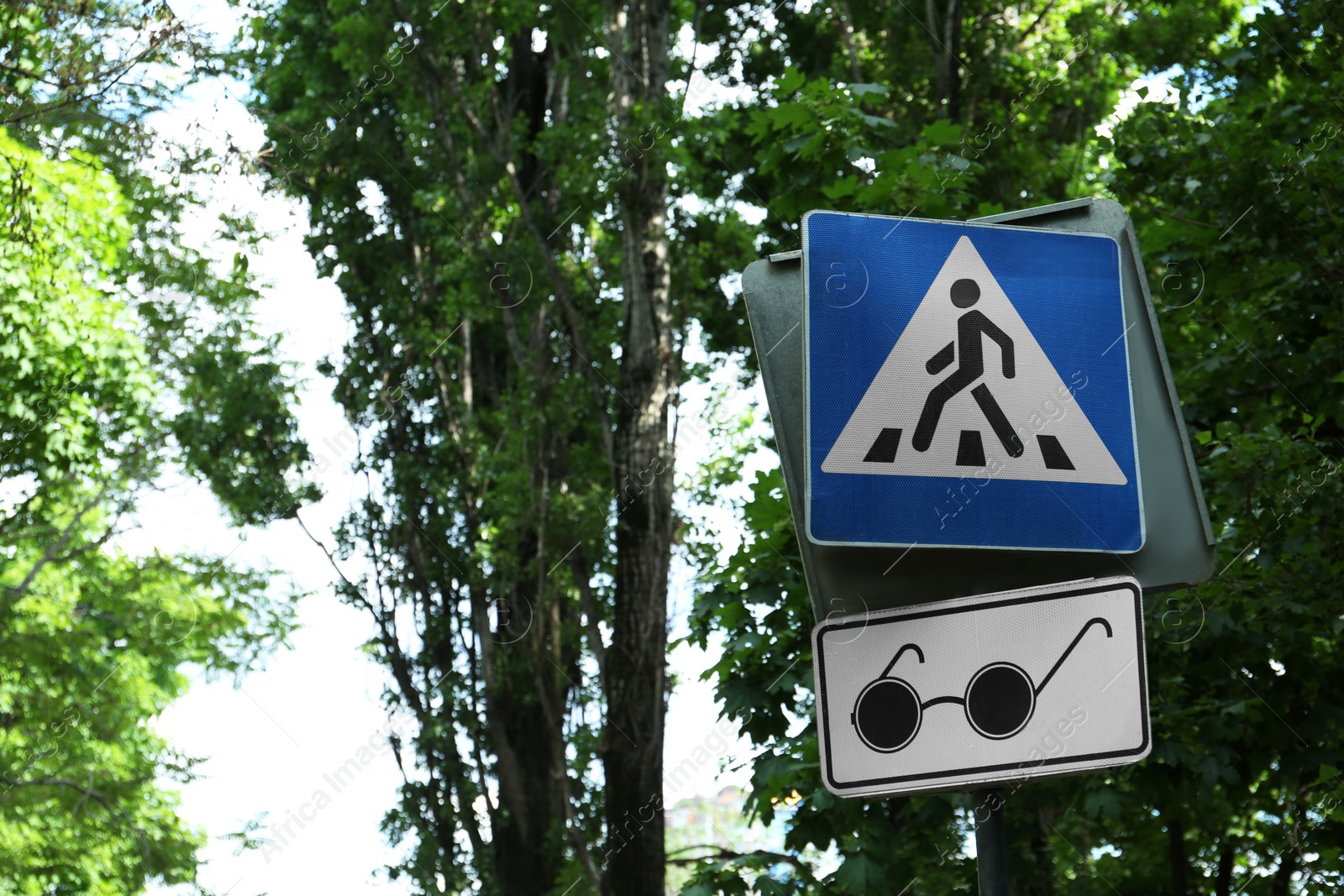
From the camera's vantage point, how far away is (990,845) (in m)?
2.03

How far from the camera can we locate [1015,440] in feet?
7.04

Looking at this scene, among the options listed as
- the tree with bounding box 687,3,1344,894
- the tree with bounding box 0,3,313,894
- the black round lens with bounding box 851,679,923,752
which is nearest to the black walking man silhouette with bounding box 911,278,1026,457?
the black round lens with bounding box 851,679,923,752

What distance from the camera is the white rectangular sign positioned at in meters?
1.92

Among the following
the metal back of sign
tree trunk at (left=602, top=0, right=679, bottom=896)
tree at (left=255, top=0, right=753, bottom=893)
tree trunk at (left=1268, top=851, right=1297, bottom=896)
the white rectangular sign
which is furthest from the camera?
tree at (left=255, top=0, right=753, bottom=893)

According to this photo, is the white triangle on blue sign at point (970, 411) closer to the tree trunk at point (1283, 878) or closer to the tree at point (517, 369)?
the tree trunk at point (1283, 878)

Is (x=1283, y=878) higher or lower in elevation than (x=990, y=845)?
higher

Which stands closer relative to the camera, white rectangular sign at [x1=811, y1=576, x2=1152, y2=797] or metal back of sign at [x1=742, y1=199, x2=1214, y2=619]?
white rectangular sign at [x1=811, y1=576, x2=1152, y2=797]

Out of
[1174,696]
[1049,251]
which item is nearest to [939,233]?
[1049,251]

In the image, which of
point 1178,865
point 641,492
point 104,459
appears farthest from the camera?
point 104,459

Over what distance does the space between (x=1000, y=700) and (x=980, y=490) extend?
35 centimetres

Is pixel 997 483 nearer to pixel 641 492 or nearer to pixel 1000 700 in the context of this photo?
pixel 1000 700

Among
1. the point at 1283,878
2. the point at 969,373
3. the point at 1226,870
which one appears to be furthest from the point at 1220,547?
the point at 969,373

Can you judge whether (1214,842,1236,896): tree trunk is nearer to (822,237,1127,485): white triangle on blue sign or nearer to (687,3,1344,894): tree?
(687,3,1344,894): tree

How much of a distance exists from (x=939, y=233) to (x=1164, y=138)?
5.44 m
